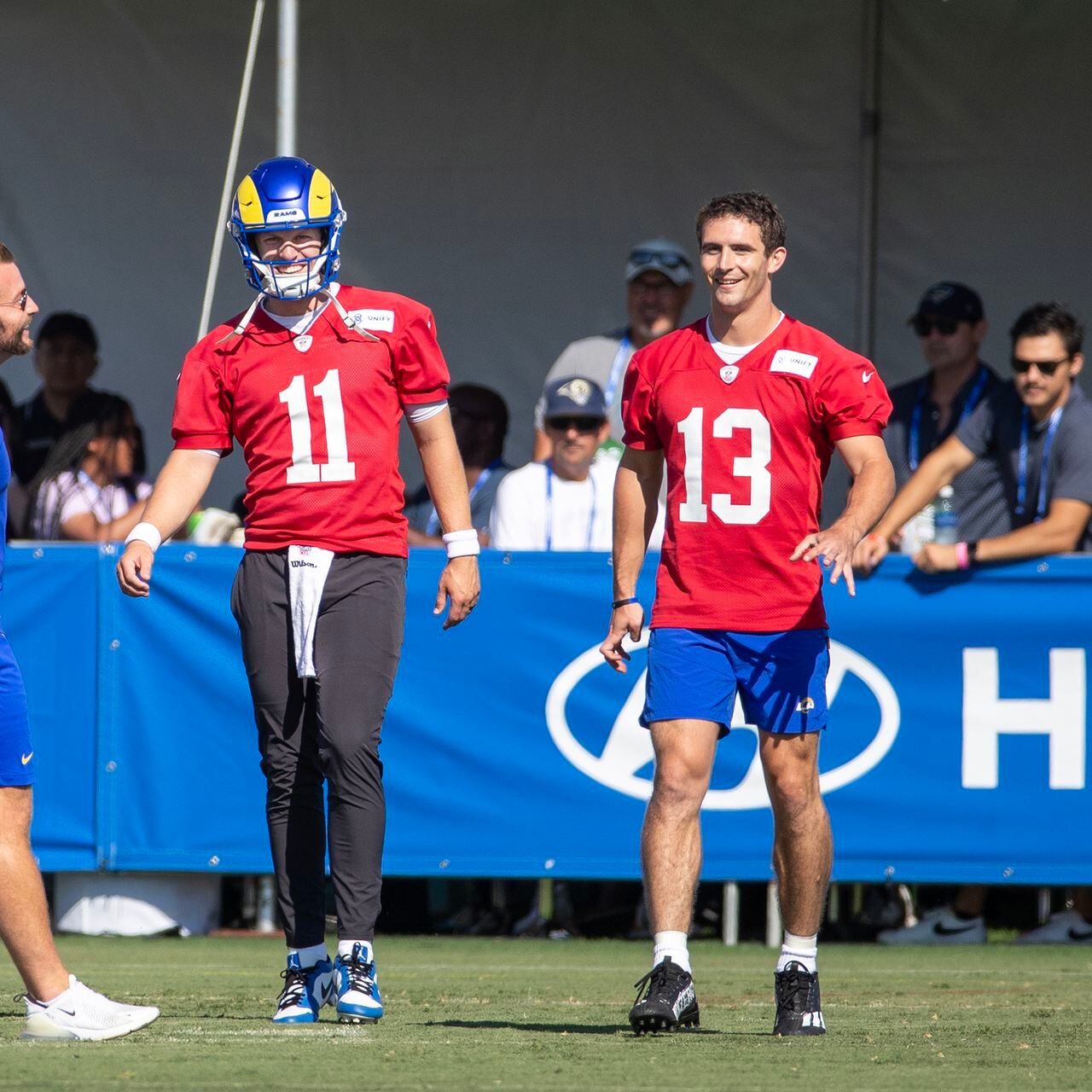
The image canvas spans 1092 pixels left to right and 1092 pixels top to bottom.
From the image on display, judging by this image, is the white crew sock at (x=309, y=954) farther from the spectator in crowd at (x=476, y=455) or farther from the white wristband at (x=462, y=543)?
the spectator in crowd at (x=476, y=455)

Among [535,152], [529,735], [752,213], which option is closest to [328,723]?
[752,213]

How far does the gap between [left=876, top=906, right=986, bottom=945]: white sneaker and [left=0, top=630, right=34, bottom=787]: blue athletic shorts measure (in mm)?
4555

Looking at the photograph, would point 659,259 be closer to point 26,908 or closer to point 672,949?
point 672,949

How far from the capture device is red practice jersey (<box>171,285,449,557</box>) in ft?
17.3

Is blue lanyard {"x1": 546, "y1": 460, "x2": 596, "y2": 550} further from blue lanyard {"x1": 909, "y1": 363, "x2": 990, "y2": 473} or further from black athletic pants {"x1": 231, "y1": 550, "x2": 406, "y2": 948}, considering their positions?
black athletic pants {"x1": 231, "y1": 550, "x2": 406, "y2": 948}

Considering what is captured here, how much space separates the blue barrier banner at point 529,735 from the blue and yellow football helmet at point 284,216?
9.59 ft

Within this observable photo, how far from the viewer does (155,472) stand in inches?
441

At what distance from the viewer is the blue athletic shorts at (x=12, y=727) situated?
186 inches

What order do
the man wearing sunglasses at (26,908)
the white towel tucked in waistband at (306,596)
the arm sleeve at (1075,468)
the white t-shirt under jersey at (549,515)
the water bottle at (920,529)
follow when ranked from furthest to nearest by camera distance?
the white t-shirt under jersey at (549,515) < the water bottle at (920,529) < the arm sleeve at (1075,468) < the white towel tucked in waistband at (306,596) < the man wearing sunglasses at (26,908)

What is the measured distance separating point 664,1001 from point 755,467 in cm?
134

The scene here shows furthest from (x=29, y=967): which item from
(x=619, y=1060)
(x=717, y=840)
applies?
(x=717, y=840)

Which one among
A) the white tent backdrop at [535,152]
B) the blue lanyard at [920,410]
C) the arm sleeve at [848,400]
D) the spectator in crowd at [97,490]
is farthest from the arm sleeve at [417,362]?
the white tent backdrop at [535,152]

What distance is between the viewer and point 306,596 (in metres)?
5.23

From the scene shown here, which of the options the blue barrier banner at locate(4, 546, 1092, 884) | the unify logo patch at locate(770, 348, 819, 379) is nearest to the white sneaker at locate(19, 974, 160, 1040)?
the unify logo patch at locate(770, 348, 819, 379)
